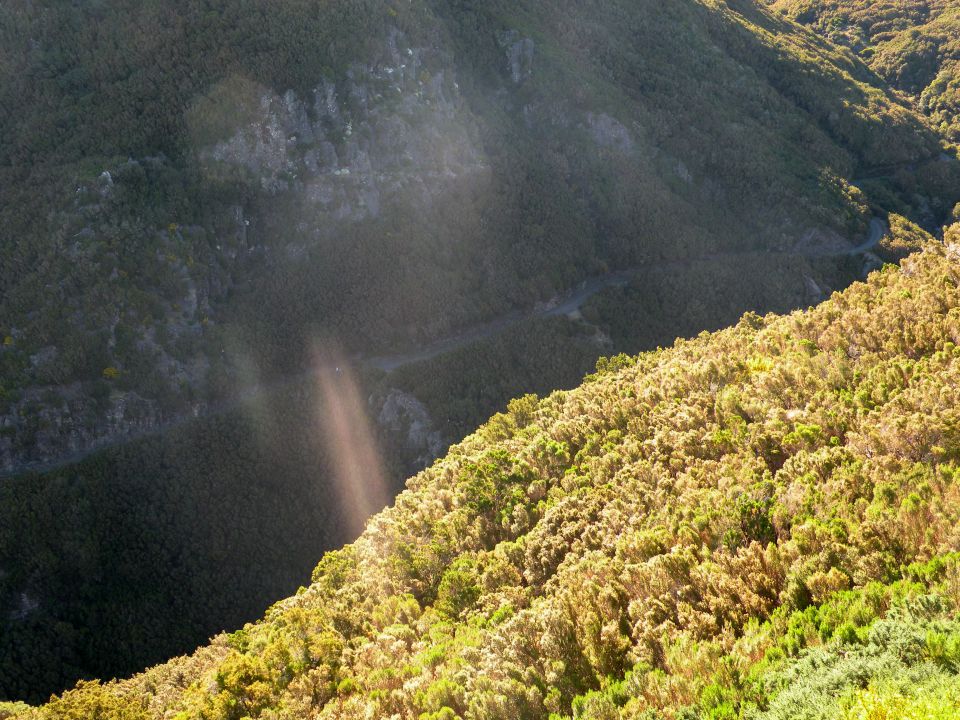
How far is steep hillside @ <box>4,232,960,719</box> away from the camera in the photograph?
45.0ft

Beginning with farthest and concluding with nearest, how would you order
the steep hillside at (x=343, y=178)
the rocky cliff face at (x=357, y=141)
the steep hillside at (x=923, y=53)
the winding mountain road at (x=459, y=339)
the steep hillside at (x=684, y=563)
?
the steep hillside at (x=923, y=53) → the rocky cliff face at (x=357, y=141) → the steep hillside at (x=343, y=178) → the winding mountain road at (x=459, y=339) → the steep hillside at (x=684, y=563)

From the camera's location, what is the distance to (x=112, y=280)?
76062mm

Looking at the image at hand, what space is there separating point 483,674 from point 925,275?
30.3 meters

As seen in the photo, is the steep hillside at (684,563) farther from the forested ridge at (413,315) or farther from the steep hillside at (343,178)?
the steep hillside at (343,178)

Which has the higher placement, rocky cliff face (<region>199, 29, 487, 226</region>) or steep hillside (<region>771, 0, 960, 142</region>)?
steep hillside (<region>771, 0, 960, 142</region>)

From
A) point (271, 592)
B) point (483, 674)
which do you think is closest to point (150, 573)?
point (271, 592)

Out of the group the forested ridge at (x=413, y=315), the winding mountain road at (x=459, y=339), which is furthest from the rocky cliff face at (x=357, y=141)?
the winding mountain road at (x=459, y=339)

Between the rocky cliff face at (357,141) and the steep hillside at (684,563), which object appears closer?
the steep hillside at (684,563)

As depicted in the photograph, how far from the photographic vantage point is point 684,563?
19.2 metres

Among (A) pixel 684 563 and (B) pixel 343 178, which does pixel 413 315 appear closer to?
(B) pixel 343 178

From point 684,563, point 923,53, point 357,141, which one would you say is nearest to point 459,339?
point 357,141

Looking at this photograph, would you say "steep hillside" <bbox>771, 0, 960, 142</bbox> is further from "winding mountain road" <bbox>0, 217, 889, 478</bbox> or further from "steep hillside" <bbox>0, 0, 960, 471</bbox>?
"winding mountain road" <bbox>0, 217, 889, 478</bbox>

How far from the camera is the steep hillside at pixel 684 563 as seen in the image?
539 inches

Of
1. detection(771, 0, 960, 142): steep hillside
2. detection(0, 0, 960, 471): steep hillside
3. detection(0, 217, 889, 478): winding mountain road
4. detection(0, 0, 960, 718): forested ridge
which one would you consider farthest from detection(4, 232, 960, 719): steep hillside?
detection(771, 0, 960, 142): steep hillside
